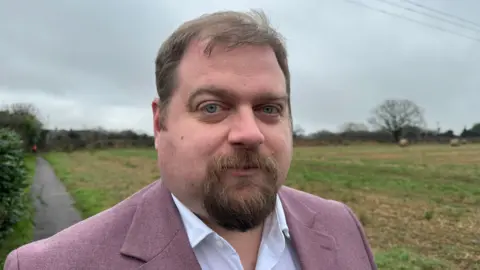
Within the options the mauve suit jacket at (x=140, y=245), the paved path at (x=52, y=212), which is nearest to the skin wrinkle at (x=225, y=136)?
the mauve suit jacket at (x=140, y=245)

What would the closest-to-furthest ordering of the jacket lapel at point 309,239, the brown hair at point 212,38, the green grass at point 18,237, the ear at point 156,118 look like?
the brown hair at point 212,38 → the ear at point 156,118 → the jacket lapel at point 309,239 → the green grass at point 18,237

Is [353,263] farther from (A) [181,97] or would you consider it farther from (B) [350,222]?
(A) [181,97]

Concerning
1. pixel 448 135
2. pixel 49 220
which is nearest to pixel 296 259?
pixel 49 220

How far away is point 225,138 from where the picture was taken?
4.59 feet

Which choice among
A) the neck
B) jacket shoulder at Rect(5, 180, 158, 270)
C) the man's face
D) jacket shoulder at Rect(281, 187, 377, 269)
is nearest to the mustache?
the man's face

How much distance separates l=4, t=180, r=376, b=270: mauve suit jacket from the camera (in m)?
1.38

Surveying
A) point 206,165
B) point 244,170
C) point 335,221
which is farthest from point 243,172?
point 335,221

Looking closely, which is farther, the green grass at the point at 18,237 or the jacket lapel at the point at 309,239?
the green grass at the point at 18,237

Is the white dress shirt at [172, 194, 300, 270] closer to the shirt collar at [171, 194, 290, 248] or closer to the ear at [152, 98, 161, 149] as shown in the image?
the shirt collar at [171, 194, 290, 248]

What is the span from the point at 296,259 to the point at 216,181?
0.55 m

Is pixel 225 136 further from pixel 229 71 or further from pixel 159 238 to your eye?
pixel 159 238

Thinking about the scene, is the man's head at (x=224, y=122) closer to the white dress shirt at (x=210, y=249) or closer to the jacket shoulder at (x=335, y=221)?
the white dress shirt at (x=210, y=249)

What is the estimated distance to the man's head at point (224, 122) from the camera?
4.60 ft

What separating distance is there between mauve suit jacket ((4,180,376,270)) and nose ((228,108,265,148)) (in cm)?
36
